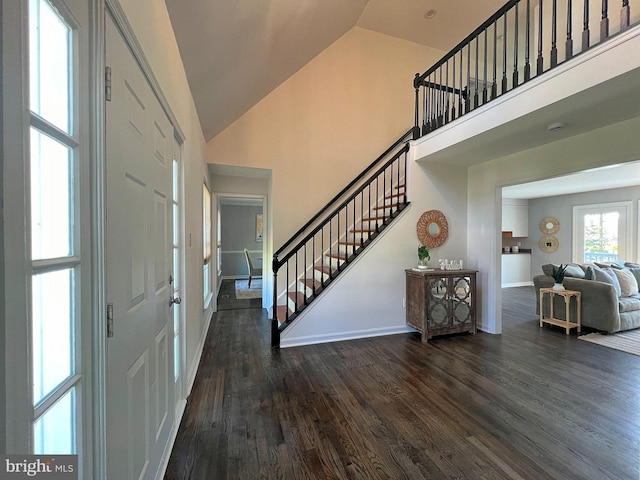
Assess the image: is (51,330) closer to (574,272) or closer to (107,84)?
(107,84)

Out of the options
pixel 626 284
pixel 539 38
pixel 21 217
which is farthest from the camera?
pixel 626 284

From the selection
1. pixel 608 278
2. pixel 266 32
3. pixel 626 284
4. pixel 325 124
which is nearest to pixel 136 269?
pixel 266 32

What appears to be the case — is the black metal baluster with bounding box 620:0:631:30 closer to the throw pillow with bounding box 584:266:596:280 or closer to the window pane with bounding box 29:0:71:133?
the window pane with bounding box 29:0:71:133

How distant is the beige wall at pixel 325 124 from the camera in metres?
4.09

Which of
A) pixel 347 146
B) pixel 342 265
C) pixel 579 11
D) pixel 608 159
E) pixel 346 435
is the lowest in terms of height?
pixel 346 435

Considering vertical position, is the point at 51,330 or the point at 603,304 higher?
the point at 51,330

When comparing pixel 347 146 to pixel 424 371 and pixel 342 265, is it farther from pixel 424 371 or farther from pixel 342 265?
pixel 424 371

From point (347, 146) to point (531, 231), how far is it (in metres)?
6.36

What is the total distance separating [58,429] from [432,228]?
157 inches

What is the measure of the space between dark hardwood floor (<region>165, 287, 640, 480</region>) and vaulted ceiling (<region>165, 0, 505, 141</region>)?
8.55 ft

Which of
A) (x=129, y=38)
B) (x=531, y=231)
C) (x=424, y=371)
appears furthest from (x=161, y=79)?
(x=531, y=231)

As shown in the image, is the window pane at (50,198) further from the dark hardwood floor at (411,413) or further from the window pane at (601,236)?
the window pane at (601,236)

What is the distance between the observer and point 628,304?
12.6 feet

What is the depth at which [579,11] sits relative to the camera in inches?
108
